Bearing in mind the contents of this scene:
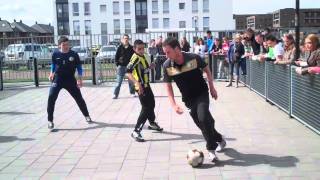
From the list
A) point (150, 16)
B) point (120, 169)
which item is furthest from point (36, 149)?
point (150, 16)

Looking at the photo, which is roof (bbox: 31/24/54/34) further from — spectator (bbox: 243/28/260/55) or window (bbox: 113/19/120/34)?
spectator (bbox: 243/28/260/55)

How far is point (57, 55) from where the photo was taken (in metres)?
9.16

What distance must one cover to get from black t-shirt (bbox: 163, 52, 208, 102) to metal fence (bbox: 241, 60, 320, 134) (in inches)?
83.2

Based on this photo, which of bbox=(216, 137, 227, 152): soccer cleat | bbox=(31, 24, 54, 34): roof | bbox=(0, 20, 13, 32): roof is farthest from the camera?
bbox=(31, 24, 54, 34): roof

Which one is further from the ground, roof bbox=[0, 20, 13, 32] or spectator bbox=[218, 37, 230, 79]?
roof bbox=[0, 20, 13, 32]

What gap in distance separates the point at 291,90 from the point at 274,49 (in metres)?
2.01

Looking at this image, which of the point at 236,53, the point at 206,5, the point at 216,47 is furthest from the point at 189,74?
the point at 206,5

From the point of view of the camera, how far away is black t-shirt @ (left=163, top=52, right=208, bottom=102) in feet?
20.9

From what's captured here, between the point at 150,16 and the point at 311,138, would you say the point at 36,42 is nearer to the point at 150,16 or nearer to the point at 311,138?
the point at 311,138

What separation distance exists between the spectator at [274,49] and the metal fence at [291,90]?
0.57ft

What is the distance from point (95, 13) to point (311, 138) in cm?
8315

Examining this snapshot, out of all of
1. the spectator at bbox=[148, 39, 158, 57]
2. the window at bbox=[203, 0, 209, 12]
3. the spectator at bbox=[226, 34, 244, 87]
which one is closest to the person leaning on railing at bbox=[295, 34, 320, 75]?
the spectator at bbox=[226, 34, 244, 87]

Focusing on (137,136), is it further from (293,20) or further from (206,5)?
(206,5)

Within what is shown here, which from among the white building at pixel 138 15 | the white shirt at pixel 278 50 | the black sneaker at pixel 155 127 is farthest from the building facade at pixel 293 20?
the white building at pixel 138 15
